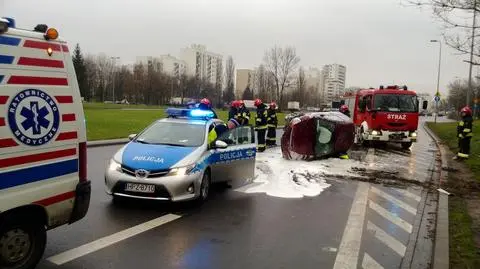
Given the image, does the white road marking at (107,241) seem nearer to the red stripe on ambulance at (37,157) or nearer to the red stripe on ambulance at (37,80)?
the red stripe on ambulance at (37,157)

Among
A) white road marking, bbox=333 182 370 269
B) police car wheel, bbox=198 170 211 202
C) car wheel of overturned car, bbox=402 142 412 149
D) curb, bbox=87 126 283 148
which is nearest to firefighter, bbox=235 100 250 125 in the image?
curb, bbox=87 126 283 148

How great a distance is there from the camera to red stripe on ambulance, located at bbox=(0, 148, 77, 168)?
4.41 m

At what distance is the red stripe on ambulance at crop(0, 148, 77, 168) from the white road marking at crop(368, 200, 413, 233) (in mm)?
5144

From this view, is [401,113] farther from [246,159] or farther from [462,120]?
[246,159]

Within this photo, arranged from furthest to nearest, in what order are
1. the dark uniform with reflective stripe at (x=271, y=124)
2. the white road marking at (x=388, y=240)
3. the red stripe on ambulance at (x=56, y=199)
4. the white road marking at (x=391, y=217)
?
the dark uniform with reflective stripe at (x=271, y=124), the white road marking at (x=391, y=217), the white road marking at (x=388, y=240), the red stripe on ambulance at (x=56, y=199)

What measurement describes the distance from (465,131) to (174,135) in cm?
1173

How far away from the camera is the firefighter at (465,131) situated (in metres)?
16.7

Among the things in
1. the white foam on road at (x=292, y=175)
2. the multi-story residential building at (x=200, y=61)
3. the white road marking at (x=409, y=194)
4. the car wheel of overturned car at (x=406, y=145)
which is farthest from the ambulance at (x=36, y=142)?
the multi-story residential building at (x=200, y=61)

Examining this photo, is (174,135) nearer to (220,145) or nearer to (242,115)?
(220,145)

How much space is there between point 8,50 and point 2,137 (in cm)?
80

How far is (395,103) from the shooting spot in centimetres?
2150

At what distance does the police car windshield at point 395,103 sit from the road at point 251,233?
37.2 ft

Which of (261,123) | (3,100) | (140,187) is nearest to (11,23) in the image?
(3,100)

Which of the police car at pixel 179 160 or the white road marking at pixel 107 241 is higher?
the police car at pixel 179 160
